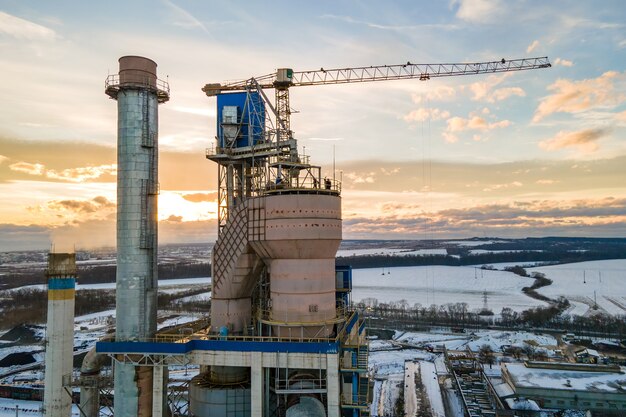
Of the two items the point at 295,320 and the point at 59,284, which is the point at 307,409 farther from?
the point at 59,284

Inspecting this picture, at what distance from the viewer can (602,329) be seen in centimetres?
9744

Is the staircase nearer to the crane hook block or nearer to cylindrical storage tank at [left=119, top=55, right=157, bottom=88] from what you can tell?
cylindrical storage tank at [left=119, top=55, right=157, bottom=88]

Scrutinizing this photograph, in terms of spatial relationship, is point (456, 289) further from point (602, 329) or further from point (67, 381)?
point (67, 381)

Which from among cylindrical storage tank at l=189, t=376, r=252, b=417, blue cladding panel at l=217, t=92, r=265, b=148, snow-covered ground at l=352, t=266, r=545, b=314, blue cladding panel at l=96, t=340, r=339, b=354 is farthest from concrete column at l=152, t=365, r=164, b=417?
snow-covered ground at l=352, t=266, r=545, b=314

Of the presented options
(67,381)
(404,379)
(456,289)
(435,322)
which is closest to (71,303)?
(67,381)

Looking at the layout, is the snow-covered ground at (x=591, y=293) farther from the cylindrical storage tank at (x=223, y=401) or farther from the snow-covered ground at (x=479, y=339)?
the cylindrical storage tank at (x=223, y=401)

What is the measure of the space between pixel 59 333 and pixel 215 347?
15.7 m

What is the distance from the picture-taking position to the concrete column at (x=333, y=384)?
29.1 meters

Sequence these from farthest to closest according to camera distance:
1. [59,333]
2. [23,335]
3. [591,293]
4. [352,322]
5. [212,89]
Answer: [591,293] → [23,335] → [212,89] → [352,322] → [59,333]

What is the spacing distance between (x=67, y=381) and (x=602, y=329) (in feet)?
345

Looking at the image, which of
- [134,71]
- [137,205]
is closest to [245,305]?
[137,205]

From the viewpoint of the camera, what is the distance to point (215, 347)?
3131 cm

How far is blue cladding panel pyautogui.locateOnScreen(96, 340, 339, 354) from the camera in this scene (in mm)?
29703

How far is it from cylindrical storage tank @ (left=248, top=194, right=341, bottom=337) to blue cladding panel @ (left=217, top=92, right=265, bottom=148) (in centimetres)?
931
